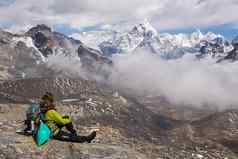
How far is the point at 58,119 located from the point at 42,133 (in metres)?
1.89

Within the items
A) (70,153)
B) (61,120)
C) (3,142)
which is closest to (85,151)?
(70,153)

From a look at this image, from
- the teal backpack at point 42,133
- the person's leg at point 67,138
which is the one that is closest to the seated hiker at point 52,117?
the person's leg at point 67,138

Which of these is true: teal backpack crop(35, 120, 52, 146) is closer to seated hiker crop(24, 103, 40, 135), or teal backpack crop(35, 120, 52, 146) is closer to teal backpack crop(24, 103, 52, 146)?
teal backpack crop(24, 103, 52, 146)

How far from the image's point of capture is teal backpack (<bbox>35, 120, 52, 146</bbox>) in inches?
1597

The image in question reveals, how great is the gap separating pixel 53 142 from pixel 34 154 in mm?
2999

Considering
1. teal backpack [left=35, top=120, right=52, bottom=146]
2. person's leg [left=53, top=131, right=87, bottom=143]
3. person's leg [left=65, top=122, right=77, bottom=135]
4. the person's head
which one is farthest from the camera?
person's leg [left=53, top=131, right=87, bottom=143]

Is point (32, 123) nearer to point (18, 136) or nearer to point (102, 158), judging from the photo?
point (18, 136)

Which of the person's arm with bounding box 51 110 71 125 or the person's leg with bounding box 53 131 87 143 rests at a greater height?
the person's arm with bounding box 51 110 71 125

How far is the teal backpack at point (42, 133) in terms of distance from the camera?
4056 centimetres

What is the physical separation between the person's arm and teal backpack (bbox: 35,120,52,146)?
108 cm

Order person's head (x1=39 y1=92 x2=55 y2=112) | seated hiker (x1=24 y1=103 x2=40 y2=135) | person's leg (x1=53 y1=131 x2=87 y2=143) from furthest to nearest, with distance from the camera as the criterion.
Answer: person's leg (x1=53 y1=131 x2=87 y2=143)
seated hiker (x1=24 y1=103 x2=40 y2=135)
person's head (x1=39 y1=92 x2=55 y2=112)

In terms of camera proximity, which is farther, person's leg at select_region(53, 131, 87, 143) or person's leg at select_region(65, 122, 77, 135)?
person's leg at select_region(53, 131, 87, 143)

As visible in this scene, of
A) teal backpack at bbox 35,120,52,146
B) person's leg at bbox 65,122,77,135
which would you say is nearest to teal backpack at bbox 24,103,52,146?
teal backpack at bbox 35,120,52,146

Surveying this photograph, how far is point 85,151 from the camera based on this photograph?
4391cm
